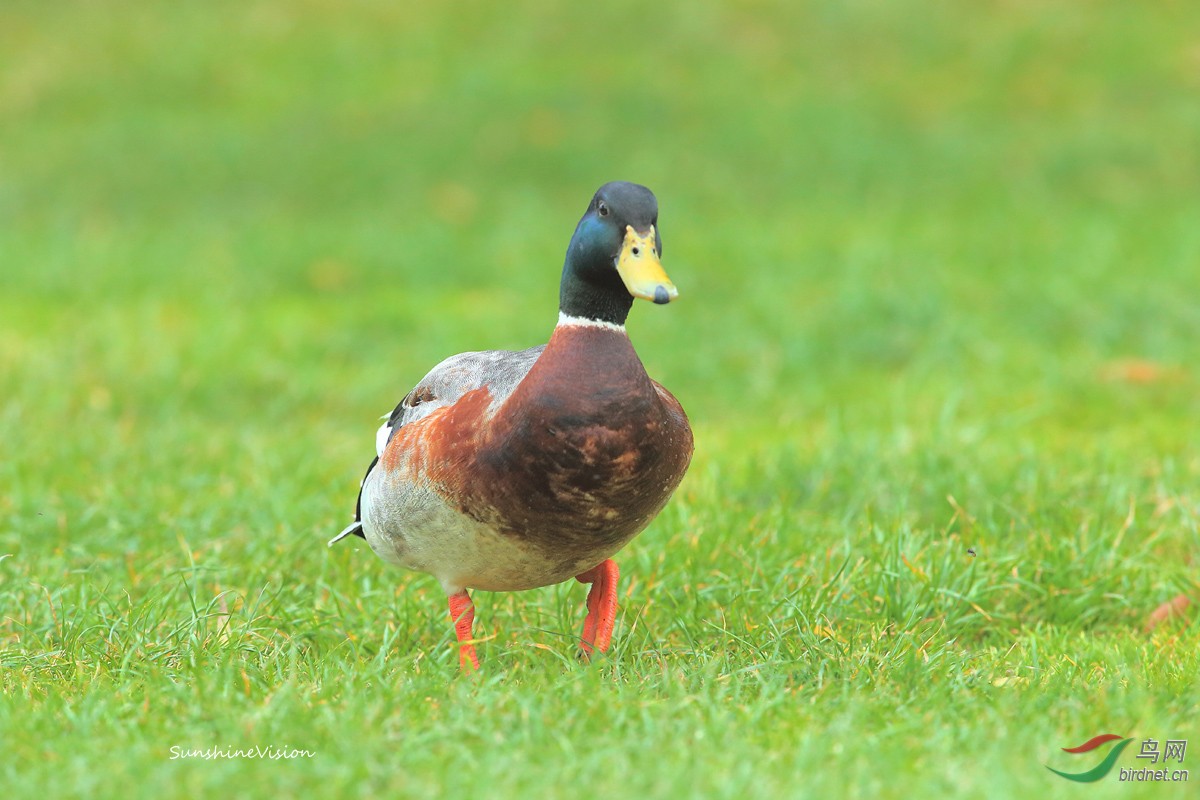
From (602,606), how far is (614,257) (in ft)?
3.42

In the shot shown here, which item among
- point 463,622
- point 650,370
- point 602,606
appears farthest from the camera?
point 650,370

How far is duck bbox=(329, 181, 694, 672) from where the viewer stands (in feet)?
10.9

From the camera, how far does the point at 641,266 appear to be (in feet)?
10.8

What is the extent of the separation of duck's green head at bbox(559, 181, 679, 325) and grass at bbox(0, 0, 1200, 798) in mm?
926

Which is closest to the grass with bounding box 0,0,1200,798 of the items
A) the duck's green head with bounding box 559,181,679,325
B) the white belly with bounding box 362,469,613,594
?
the white belly with bounding box 362,469,613,594

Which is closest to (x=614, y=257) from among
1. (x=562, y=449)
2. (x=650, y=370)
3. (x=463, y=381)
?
(x=562, y=449)

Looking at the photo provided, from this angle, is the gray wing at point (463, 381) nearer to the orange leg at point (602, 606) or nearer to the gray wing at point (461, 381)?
the gray wing at point (461, 381)

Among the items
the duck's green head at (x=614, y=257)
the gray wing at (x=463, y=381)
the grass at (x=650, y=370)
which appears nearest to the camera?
the grass at (x=650, y=370)

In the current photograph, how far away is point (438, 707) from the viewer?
10.7 feet

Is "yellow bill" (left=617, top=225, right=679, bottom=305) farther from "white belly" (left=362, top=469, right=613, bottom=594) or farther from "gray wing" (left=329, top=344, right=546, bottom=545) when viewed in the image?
"white belly" (left=362, top=469, right=613, bottom=594)

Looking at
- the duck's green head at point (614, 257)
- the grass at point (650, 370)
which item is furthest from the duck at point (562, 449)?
the grass at point (650, 370)

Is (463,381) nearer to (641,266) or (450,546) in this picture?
(450,546)

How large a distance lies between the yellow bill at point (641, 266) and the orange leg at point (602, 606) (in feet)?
3.01

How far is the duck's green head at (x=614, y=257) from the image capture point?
330cm
